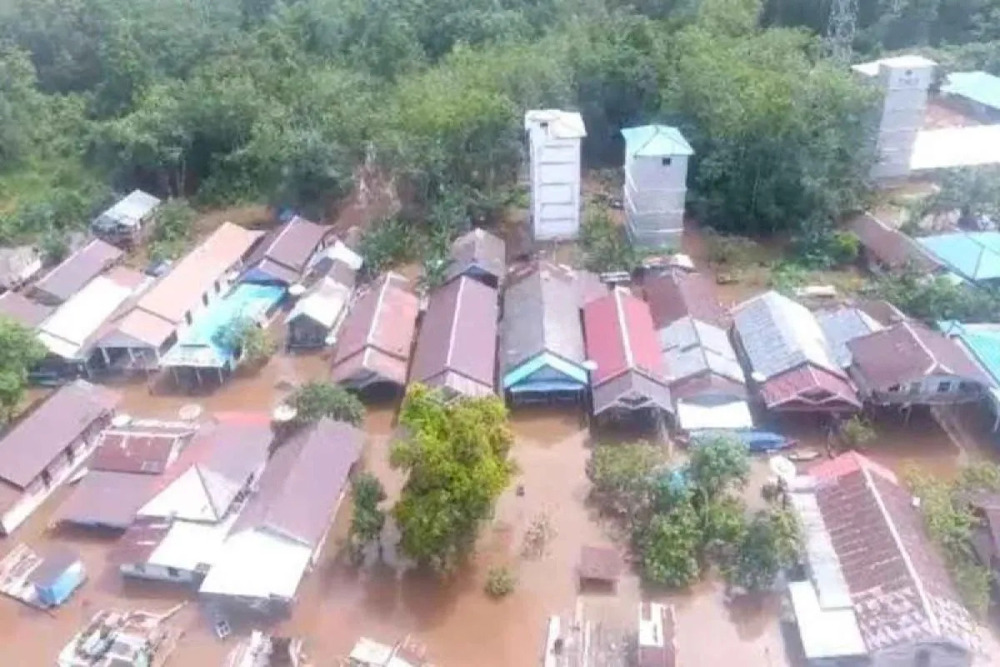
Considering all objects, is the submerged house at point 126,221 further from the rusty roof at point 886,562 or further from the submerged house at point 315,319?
the rusty roof at point 886,562

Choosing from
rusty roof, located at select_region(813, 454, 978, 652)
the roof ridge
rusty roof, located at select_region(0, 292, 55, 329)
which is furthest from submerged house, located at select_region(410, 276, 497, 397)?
rusty roof, located at select_region(0, 292, 55, 329)

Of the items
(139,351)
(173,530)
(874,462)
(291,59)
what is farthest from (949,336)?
(291,59)

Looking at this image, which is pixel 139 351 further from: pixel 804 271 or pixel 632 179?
pixel 804 271

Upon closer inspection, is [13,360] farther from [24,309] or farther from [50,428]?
[24,309]

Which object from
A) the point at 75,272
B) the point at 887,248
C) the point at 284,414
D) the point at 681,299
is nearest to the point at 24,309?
the point at 75,272

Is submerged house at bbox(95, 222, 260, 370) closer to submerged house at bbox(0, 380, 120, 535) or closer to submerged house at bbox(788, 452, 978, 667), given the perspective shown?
submerged house at bbox(0, 380, 120, 535)

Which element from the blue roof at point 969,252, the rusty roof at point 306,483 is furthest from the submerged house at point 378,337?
the blue roof at point 969,252
